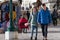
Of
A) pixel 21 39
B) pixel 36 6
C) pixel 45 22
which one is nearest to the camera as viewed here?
pixel 45 22

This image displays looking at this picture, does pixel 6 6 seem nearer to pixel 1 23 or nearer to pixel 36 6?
pixel 1 23

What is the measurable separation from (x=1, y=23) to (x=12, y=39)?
6650 mm

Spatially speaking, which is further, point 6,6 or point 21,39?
point 6,6

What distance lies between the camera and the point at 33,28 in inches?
660

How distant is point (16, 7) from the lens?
23.7m

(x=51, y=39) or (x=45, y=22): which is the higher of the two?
(x=45, y=22)

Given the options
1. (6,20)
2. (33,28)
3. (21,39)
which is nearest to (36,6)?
(33,28)

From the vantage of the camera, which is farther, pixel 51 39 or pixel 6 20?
pixel 6 20

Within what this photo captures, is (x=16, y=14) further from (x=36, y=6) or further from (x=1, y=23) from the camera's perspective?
(x=36, y=6)

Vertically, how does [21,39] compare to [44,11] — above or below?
below

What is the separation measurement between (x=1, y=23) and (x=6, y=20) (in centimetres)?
136

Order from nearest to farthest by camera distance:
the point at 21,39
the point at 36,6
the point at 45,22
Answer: the point at 45,22
the point at 36,6
the point at 21,39

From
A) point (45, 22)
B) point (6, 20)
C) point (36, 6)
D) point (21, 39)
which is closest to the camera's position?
point (45, 22)

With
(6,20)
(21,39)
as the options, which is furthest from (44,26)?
(6,20)
